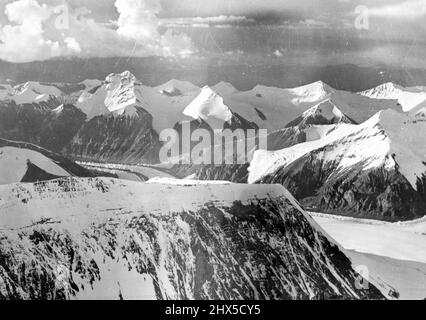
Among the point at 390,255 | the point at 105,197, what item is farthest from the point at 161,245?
the point at 390,255

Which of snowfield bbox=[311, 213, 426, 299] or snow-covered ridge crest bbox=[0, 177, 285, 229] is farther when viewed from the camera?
snowfield bbox=[311, 213, 426, 299]

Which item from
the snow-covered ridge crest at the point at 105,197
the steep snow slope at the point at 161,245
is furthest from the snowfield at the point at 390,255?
the snow-covered ridge crest at the point at 105,197

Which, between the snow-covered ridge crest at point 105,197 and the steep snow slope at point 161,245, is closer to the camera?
the steep snow slope at point 161,245

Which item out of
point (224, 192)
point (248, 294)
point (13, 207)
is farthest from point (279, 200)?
point (13, 207)

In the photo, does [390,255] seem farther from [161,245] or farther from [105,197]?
[105,197]

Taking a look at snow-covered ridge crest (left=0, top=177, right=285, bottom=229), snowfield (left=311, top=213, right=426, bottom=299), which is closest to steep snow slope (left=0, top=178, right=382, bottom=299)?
snow-covered ridge crest (left=0, top=177, right=285, bottom=229)

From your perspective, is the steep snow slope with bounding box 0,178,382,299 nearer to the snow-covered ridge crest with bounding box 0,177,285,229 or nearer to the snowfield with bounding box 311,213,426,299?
the snow-covered ridge crest with bounding box 0,177,285,229

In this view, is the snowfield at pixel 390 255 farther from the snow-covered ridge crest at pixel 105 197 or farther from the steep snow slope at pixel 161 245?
the snow-covered ridge crest at pixel 105 197

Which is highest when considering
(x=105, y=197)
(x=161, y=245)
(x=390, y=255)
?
(x=105, y=197)
